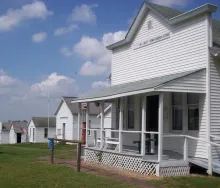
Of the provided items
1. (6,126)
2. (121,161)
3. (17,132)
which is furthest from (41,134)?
(121,161)

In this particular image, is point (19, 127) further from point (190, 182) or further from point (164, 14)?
point (190, 182)

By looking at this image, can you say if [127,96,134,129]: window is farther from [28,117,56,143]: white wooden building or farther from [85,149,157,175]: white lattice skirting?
Answer: [28,117,56,143]: white wooden building

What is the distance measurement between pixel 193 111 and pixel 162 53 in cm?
321

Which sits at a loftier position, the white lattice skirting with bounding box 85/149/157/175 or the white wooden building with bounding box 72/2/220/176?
the white wooden building with bounding box 72/2/220/176

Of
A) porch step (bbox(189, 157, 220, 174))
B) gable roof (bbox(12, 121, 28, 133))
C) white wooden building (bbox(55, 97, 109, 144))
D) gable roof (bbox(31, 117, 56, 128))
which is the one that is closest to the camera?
porch step (bbox(189, 157, 220, 174))

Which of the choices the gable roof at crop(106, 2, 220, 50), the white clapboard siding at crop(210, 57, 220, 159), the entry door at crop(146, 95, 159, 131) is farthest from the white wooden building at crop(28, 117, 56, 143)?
the white clapboard siding at crop(210, 57, 220, 159)

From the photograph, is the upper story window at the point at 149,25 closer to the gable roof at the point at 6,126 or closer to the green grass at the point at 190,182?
the green grass at the point at 190,182

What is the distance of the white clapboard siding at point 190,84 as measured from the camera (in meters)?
12.7

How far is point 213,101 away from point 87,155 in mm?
7068

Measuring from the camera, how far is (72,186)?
10570mm

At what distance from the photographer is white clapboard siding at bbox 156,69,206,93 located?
12745 millimetres

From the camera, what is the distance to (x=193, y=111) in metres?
14.3

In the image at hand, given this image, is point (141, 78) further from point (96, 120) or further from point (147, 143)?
point (96, 120)

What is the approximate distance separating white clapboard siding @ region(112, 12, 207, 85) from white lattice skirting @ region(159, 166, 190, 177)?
403 centimetres
